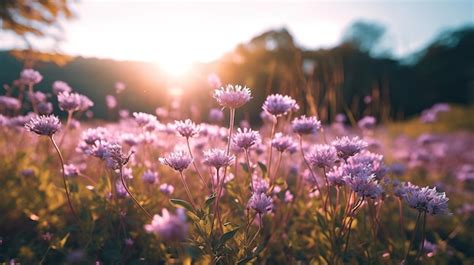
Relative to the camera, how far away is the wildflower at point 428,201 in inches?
73.4

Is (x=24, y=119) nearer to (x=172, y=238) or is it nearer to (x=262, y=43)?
(x=172, y=238)

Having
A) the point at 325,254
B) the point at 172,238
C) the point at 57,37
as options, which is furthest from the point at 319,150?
the point at 57,37

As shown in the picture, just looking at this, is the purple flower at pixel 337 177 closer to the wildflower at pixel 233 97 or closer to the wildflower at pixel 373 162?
the wildflower at pixel 373 162

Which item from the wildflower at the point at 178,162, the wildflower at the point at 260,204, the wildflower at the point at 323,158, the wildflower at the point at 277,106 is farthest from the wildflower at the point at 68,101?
the wildflower at the point at 323,158

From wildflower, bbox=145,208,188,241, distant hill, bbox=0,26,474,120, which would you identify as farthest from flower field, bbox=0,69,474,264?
distant hill, bbox=0,26,474,120

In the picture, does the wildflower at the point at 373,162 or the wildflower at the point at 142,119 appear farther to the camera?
the wildflower at the point at 142,119

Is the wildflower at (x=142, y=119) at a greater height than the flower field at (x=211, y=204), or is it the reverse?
the wildflower at (x=142, y=119)

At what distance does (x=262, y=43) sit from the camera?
15.9m

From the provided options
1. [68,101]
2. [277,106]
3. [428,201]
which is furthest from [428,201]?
[68,101]

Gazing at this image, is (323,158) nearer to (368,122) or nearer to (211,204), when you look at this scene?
(211,204)

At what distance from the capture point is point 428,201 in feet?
6.19

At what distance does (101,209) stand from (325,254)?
146 centimetres

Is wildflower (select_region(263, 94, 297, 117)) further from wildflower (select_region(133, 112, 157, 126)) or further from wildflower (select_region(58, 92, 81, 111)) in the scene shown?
wildflower (select_region(58, 92, 81, 111))

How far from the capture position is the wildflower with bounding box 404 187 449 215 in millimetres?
1863
